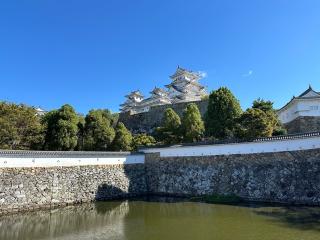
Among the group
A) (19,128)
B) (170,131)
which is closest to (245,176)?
(170,131)

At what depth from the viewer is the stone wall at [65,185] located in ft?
45.3

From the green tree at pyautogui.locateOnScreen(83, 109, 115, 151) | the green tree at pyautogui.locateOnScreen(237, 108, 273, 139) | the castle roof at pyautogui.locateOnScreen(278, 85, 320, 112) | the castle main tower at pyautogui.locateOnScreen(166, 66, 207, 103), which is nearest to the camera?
the green tree at pyautogui.locateOnScreen(237, 108, 273, 139)

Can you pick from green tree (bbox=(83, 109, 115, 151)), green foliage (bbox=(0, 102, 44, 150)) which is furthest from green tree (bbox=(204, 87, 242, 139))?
green foliage (bbox=(0, 102, 44, 150))

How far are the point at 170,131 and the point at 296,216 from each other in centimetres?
1477

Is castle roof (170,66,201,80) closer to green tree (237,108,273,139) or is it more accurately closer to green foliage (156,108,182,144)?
green foliage (156,108,182,144)

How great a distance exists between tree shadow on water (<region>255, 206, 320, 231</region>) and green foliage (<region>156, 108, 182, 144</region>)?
12.4m

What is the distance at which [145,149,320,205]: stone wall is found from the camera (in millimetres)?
14031

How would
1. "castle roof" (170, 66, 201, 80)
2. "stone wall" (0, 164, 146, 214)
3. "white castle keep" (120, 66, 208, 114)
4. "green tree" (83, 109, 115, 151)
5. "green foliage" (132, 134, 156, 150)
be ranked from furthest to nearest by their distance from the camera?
"castle roof" (170, 66, 201, 80) < "white castle keep" (120, 66, 208, 114) < "green foliage" (132, 134, 156, 150) < "green tree" (83, 109, 115, 151) < "stone wall" (0, 164, 146, 214)

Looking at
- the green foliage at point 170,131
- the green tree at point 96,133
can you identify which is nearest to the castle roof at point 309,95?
the green foliage at point 170,131

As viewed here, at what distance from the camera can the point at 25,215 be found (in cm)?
1322

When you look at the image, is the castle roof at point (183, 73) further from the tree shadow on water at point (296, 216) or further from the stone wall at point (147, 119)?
the tree shadow on water at point (296, 216)

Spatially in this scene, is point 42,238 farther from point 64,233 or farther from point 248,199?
point 248,199

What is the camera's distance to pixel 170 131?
2547cm

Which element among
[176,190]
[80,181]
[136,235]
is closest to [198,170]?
[176,190]
